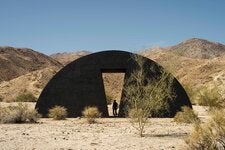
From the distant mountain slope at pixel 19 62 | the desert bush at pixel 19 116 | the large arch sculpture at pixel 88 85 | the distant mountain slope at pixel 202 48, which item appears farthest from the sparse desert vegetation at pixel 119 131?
the distant mountain slope at pixel 202 48

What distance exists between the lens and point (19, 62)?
355 ft

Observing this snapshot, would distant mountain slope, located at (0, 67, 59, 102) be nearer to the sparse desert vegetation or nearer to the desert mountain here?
the desert mountain

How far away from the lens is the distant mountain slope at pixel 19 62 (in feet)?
327

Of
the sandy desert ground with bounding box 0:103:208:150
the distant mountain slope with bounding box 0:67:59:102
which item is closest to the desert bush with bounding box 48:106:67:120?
the sandy desert ground with bounding box 0:103:208:150

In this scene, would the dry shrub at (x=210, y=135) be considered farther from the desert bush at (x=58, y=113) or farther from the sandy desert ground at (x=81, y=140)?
the desert bush at (x=58, y=113)

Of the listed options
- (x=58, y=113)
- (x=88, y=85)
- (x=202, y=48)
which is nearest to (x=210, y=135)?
(x=58, y=113)

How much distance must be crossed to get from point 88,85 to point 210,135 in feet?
68.5

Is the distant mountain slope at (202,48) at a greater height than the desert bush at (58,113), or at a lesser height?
greater

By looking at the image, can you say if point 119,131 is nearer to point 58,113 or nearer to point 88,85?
point 58,113

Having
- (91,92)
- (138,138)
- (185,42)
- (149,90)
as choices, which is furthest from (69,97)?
(185,42)

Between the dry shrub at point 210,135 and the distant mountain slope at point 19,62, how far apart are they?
8695cm

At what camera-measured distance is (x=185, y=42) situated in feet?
494

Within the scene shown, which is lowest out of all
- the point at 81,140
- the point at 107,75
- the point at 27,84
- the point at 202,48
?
the point at 81,140

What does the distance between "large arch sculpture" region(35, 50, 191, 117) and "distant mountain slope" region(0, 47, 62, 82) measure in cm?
6589
